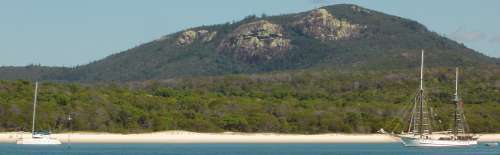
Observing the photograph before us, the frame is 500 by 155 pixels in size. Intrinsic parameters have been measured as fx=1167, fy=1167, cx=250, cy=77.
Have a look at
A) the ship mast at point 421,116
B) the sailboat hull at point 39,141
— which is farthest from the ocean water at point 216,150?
the ship mast at point 421,116

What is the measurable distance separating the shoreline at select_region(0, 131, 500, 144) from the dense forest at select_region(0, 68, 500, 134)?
1131 millimetres

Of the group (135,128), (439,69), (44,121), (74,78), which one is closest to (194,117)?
(135,128)

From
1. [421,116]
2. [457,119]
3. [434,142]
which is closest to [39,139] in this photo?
[421,116]

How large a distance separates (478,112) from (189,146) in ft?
105

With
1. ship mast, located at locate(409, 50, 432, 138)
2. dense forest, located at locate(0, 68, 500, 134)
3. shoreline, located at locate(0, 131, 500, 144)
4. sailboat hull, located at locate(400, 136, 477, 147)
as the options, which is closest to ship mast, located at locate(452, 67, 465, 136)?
sailboat hull, located at locate(400, 136, 477, 147)

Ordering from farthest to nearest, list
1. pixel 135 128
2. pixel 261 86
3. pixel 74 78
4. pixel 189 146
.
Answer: pixel 74 78
pixel 261 86
pixel 135 128
pixel 189 146

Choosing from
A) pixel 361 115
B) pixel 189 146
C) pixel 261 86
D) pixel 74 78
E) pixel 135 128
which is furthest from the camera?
pixel 74 78

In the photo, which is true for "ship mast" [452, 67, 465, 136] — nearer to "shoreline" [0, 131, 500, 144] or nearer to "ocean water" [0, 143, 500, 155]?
"ocean water" [0, 143, 500, 155]

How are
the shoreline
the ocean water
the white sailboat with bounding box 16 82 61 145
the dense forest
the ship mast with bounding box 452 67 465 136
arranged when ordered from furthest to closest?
the dense forest < the shoreline < the ship mast with bounding box 452 67 465 136 < the white sailboat with bounding box 16 82 61 145 < the ocean water

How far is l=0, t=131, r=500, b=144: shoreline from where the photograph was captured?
97.9 metres

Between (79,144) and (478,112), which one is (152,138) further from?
(478,112)

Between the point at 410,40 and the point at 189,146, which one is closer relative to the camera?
the point at 189,146

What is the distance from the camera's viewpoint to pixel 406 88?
132 m

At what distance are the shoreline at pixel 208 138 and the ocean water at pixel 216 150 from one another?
388cm
